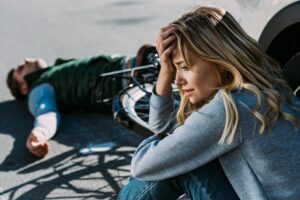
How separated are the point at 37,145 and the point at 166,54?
6.10ft

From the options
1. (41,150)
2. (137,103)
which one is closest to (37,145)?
(41,150)

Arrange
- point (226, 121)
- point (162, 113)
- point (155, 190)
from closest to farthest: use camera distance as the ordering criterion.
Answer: point (226, 121), point (155, 190), point (162, 113)

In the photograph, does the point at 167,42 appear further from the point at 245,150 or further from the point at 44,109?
the point at 44,109

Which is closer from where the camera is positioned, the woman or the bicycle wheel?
the woman

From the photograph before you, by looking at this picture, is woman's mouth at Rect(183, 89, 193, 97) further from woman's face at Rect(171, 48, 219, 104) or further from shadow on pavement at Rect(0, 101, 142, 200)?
shadow on pavement at Rect(0, 101, 142, 200)

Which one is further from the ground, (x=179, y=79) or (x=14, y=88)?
(x=14, y=88)

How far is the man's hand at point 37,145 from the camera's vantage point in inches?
155

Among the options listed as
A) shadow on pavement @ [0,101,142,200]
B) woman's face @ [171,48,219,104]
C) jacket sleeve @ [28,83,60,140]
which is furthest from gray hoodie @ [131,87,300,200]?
jacket sleeve @ [28,83,60,140]

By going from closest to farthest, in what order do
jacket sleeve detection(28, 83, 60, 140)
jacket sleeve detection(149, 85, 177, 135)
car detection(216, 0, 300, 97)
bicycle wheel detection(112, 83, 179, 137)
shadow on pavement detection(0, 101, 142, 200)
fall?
jacket sleeve detection(149, 85, 177, 135), car detection(216, 0, 300, 97), bicycle wheel detection(112, 83, 179, 137), shadow on pavement detection(0, 101, 142, 200), jacket sleeve detection(28, 83, 60, 140)

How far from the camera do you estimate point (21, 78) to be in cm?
495

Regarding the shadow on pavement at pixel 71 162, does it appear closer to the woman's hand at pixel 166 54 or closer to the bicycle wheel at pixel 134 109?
the bicycle wheel at pixel 134 109

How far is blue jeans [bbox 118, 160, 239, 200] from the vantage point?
7.45 ft

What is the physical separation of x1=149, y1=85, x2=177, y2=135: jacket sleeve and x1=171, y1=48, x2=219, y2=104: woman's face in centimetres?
24

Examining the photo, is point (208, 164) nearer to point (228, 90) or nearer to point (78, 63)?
point (228, 90)
